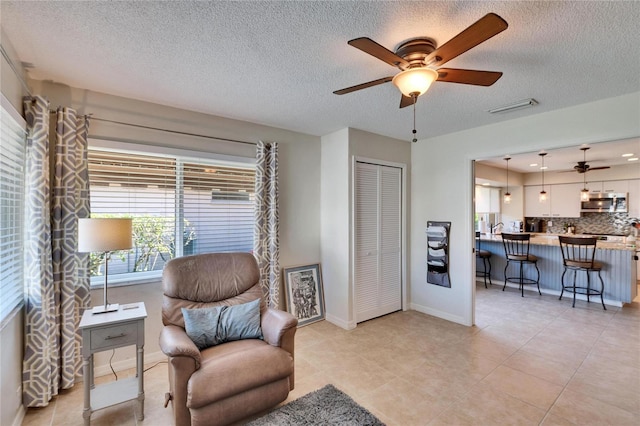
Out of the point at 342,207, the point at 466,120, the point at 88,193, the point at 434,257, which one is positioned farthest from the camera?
the point at 434,257

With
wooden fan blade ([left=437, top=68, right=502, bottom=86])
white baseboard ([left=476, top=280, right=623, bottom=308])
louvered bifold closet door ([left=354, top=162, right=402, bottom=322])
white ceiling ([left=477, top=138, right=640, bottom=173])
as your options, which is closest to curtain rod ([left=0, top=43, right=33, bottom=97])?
wooden fan blade ([left=437, top=68, right=502, bottom=86])

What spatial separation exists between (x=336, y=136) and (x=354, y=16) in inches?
88.8

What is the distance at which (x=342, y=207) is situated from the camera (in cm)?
380

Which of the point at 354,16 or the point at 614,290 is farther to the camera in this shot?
the point at 614,290

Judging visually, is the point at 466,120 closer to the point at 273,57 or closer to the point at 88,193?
the point at 273,57

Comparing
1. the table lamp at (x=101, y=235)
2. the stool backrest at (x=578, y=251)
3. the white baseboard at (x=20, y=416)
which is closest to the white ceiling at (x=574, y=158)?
the stool backrest at (x=578, y=251)

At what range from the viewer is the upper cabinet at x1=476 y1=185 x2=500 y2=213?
7797 mm

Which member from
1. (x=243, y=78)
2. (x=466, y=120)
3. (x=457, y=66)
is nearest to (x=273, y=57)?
(x=243, y=78)

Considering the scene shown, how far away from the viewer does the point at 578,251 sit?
4.84m

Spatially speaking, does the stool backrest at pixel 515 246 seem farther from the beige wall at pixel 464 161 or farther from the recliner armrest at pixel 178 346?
the recliner armrest at pixel 178 346

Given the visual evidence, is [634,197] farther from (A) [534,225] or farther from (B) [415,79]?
(B) [415,79]

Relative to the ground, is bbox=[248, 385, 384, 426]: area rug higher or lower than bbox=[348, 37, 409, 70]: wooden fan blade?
lower

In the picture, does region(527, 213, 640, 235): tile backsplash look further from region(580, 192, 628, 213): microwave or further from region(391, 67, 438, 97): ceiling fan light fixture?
region(391, 67, 438, 97): ceiling fan light fixture

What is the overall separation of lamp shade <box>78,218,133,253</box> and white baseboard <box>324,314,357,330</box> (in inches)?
104
